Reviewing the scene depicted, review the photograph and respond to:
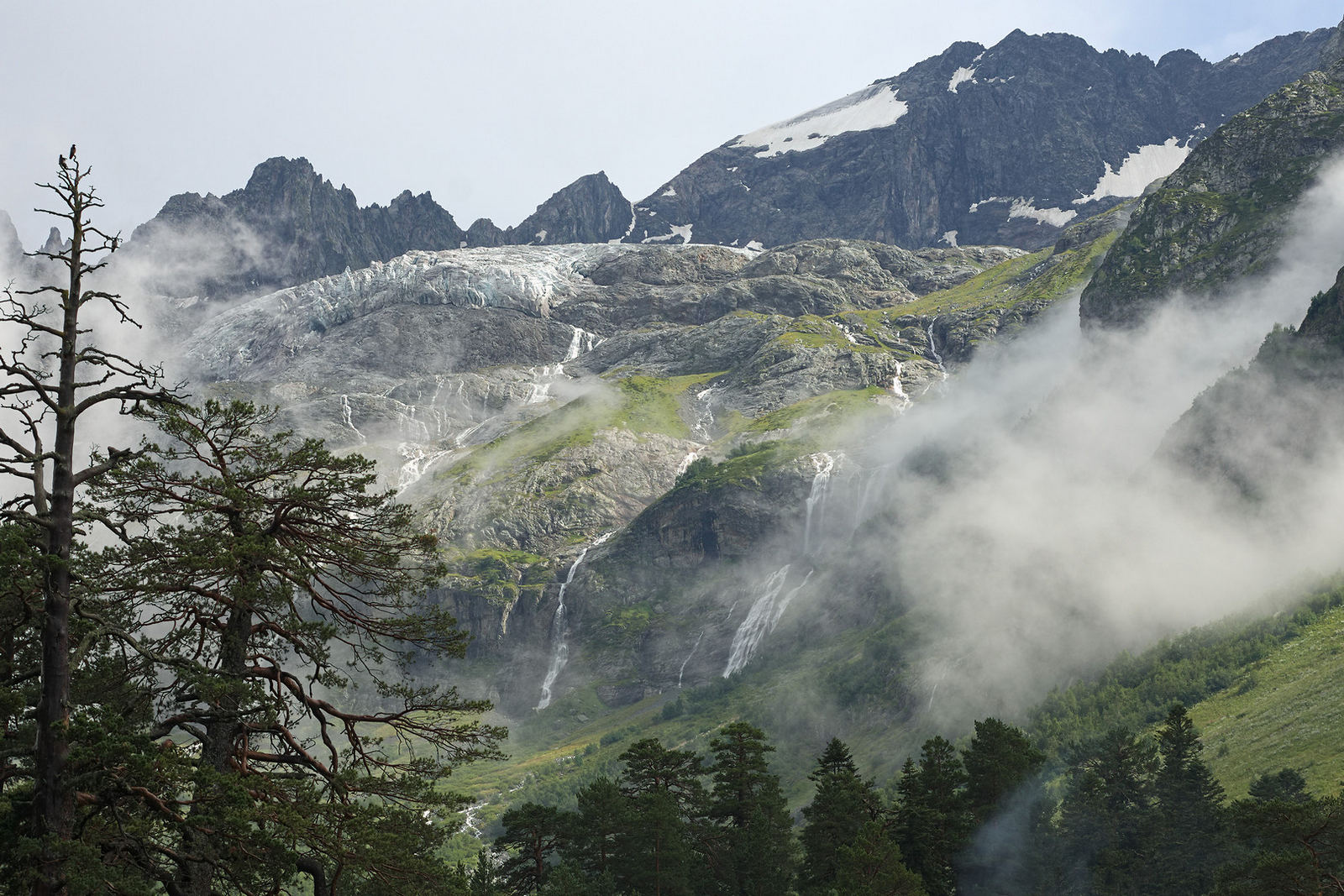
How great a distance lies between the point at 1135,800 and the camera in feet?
222

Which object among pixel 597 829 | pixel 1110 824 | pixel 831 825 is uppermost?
pixel 597 829

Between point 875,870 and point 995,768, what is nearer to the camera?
point 875,870

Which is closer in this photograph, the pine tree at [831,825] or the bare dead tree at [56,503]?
the bare dead tree at [56,503]

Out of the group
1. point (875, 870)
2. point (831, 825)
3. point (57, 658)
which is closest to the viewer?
point (57, 658)

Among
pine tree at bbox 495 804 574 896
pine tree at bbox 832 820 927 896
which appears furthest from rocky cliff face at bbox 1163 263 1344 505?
pine tree at bbox 495 804 574 896

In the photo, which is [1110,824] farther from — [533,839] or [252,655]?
[252,655]

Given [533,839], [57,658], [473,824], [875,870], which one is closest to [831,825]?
[875,870]

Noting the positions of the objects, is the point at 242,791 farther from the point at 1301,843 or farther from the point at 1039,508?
the point at 1039,508

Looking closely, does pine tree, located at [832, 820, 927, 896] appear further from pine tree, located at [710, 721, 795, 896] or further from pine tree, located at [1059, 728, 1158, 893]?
pine tree, located at [1059, 728, 1158, 893]

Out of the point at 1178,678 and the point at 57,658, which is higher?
the point at 57,658

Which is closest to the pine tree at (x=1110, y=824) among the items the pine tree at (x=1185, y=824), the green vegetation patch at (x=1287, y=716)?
the pine tree at (x=1185, y=824)

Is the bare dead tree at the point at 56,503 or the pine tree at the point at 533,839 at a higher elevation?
the bare dead tree at the point at 56,503

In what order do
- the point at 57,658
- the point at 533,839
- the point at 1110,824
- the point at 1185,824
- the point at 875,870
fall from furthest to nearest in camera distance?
the point at 1110,824
the point at 1185,824
the point at 533,839
the point at 875,870
the point at 57,658

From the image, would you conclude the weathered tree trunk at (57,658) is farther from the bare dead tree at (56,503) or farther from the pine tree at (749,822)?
the pine tree at (749,822)
